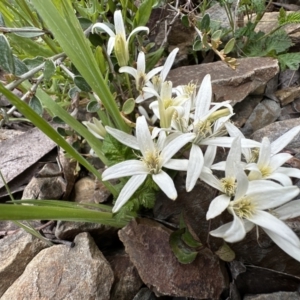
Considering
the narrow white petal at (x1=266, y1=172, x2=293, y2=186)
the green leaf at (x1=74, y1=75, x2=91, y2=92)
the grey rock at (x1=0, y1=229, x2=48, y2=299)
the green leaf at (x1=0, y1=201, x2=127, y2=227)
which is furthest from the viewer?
the grey rock at (x1=0, y1=229, x2=48, y2=299)

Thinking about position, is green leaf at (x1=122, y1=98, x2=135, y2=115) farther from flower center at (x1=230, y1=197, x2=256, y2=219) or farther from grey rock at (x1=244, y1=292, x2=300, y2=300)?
grey rock at (x1=244, y1=292, x2=300, y2=300)

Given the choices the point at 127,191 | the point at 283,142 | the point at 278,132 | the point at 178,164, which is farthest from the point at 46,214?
the point at 278,132

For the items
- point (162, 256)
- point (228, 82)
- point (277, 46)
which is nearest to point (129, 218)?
point (162, 256)

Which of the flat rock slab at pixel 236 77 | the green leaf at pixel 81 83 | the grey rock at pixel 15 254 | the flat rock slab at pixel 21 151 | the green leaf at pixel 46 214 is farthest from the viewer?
the flat rock slab at pixel 21 151

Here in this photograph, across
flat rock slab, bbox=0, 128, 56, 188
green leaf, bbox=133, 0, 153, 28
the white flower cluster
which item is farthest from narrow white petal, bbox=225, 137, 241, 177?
flat rock slab, bbox=0, 128, 56, 188

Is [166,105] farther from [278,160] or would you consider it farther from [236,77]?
[236,77]

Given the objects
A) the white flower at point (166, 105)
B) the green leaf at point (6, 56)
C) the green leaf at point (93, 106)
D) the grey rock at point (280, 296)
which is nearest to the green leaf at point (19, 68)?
the green leaf at point (6, 56)

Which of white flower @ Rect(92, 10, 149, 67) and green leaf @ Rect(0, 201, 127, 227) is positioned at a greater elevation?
white flower @ Rect(92, 10, 149, 67)

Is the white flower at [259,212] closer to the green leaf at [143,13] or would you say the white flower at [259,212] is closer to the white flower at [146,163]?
the white flower at [146,163]
